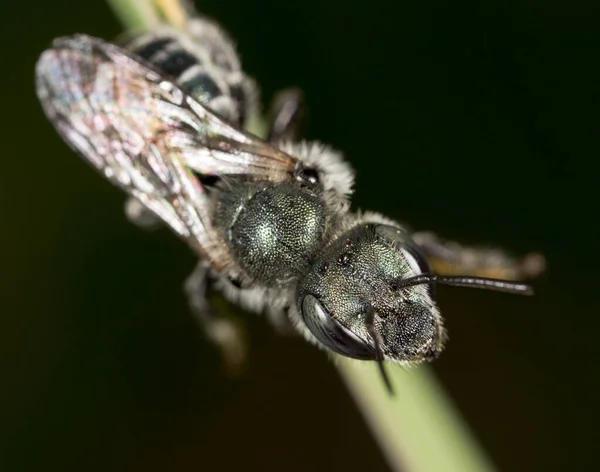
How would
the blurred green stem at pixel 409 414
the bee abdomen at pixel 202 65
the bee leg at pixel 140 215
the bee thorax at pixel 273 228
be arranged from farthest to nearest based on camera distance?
the bee leg at pixel 140 215 < the bee abdomen at pixel 202 65 < the blurred green stem at pixel 409 414 < the bee thorax at pixel 273 228

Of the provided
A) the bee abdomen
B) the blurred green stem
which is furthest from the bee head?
the bee abdomen

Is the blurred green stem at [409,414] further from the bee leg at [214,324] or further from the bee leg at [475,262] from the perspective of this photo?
the bee leg at [214,324]

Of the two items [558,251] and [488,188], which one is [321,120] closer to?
[488,188]

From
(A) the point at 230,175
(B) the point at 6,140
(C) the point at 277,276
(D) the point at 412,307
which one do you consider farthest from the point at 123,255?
(D) the point at 412,307

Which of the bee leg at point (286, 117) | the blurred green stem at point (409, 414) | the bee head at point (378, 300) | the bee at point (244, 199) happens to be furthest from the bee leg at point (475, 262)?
the bee head at point (378, 300)

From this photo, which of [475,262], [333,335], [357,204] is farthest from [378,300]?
[357,204]

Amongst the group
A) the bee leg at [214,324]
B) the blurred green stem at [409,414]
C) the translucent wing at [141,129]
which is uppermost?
the translucent wing at [141,129]
